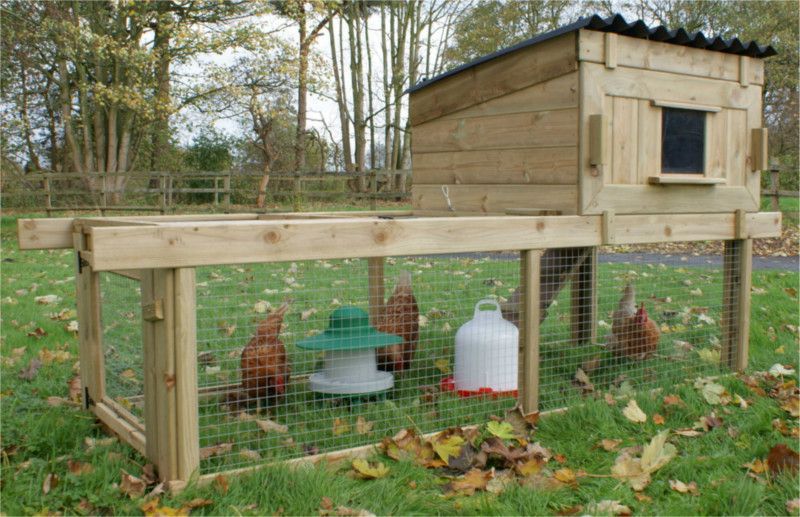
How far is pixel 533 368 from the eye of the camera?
3693 millimetres

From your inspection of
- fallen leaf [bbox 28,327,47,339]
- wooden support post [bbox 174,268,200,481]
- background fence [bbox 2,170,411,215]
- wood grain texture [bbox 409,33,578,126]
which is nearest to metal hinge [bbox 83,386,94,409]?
wooden support post [bbox 174,268,200,481]

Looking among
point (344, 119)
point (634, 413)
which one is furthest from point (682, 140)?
point (344, 119)

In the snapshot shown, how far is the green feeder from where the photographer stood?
12.3ft

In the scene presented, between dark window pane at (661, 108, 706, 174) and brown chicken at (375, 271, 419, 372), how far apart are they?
1614mm

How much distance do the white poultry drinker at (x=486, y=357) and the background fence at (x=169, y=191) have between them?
39.9 feet

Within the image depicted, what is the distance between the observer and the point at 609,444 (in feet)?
10.8

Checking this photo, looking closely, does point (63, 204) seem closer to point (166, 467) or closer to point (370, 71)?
point (370, 71)

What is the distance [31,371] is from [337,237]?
234 centimetres

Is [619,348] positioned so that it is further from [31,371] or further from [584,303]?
[31,371]

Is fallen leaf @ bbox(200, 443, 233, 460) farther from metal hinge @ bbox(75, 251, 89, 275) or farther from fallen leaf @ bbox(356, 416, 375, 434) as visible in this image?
metal hinge @ bbox(75, 251, 89, 275)

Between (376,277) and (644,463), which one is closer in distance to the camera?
(644,463)

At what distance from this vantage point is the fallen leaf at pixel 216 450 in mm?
3024

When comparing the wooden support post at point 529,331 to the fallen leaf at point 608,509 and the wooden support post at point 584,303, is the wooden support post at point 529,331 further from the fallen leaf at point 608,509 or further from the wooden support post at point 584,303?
the wooden support post at point 584,303

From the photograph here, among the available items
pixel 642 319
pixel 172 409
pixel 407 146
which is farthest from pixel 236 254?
pixel 407 146
